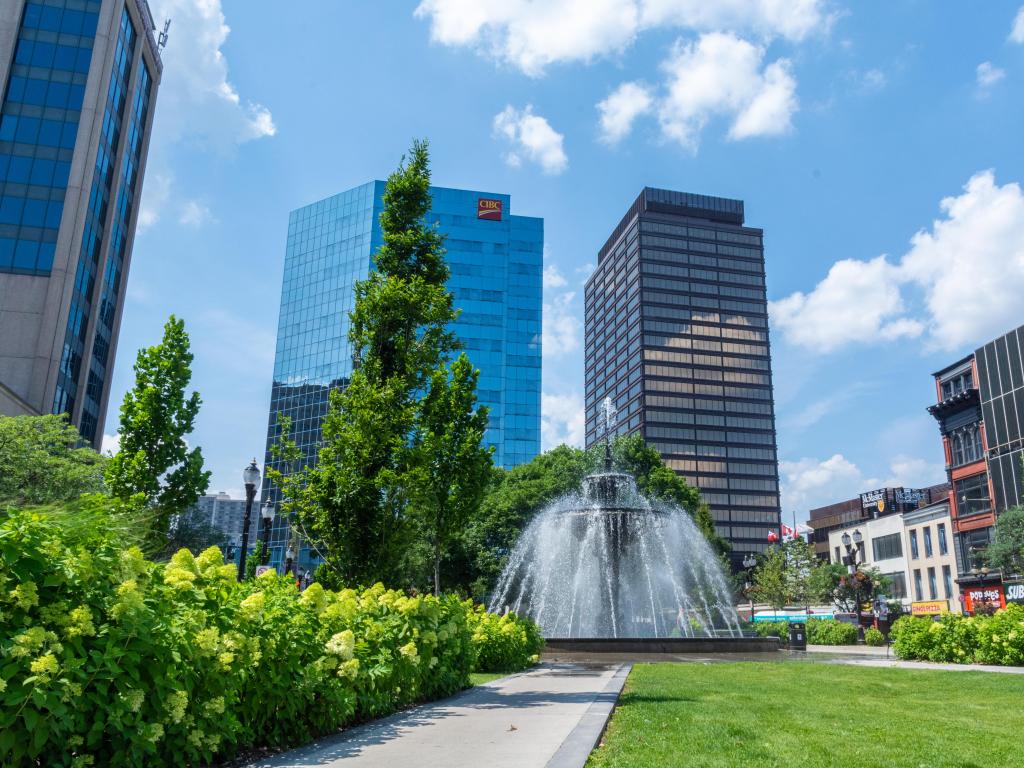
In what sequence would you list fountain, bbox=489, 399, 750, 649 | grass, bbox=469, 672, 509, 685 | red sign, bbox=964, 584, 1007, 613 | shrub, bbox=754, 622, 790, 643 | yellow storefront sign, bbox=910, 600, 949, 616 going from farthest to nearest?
yellow storefront sign, bbox=910, 600, 949, 616 < red sign, bbox=964, 584, 1007, 613 < shrub, bbox=754, 622, 790, 643 < fountain, bbox=489, 399, 750, 649 < grass, bbox=469, 672, 509, 685

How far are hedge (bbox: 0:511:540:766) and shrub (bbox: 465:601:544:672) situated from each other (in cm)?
771

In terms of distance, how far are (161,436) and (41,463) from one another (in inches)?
623

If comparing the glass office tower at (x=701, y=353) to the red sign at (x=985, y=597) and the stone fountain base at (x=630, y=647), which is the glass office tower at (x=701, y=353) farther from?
the stone fountain base at (x=630, y=647)

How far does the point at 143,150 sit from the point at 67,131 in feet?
43.7

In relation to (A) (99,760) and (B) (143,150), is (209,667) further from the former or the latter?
(B) (143,150)

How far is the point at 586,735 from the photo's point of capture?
7.32 meters

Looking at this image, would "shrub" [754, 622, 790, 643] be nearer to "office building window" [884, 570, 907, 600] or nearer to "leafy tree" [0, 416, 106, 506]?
"leafy tree" [0, 416, 106, 506]

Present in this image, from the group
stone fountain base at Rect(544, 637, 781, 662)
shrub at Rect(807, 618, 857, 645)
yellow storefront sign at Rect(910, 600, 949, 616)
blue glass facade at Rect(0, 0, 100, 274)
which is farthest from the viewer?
yellow storefront sign at Rect(910, 600, 949, 616)

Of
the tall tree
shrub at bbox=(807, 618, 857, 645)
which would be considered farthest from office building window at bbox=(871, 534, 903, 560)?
the tall tree

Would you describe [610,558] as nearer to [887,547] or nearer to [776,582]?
[776,582]

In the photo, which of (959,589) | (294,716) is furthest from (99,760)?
(959,589)

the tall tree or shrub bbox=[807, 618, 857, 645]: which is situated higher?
the tall tree

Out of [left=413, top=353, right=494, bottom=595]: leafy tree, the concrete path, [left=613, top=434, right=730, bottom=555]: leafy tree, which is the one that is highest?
[left=613, top=434, right=730, bottom=555]: leafy tree

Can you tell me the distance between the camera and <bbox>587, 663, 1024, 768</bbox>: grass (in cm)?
662
